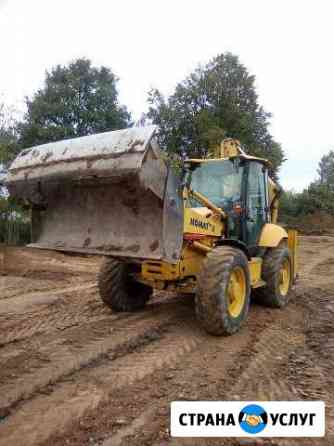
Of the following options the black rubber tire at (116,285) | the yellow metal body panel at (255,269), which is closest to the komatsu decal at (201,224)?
the yellow metal body panel at (255,269)

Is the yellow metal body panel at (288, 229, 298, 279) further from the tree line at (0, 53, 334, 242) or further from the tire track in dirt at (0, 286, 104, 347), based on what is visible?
the tree line at (0, 53, 334, 242)

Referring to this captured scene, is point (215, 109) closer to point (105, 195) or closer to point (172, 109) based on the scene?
point (172, 109)

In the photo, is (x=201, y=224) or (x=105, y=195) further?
(x=201, y=224)

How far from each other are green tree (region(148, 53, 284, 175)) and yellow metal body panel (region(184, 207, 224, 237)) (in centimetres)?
1618

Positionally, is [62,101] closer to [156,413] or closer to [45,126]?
[45,126]

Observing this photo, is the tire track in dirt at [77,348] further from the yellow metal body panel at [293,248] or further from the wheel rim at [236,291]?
the yellow metal body panel at [293,248]

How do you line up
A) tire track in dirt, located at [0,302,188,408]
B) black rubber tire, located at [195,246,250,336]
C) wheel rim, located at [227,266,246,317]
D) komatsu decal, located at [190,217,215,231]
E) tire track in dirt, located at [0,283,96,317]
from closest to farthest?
tire track in dirt, located at [0,302,188,408], black rubber tire, located at [195,246,250,336], komatsu decal, located at [190,217,215,231], wheel rim, located at [227,266,246,317], tire track in dirt, located at [0,283,96,317]

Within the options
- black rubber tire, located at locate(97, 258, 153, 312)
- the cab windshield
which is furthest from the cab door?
black rubber tire, located at locate(97, 258, 153, 312)

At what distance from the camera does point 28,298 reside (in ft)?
23.5

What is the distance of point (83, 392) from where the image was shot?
10.4ft

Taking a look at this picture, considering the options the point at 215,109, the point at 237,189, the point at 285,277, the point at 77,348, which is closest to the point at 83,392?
the point at 77,348

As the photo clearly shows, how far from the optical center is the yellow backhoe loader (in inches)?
155

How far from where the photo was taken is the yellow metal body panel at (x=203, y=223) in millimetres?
4488

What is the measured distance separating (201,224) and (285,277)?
2.76 metres
